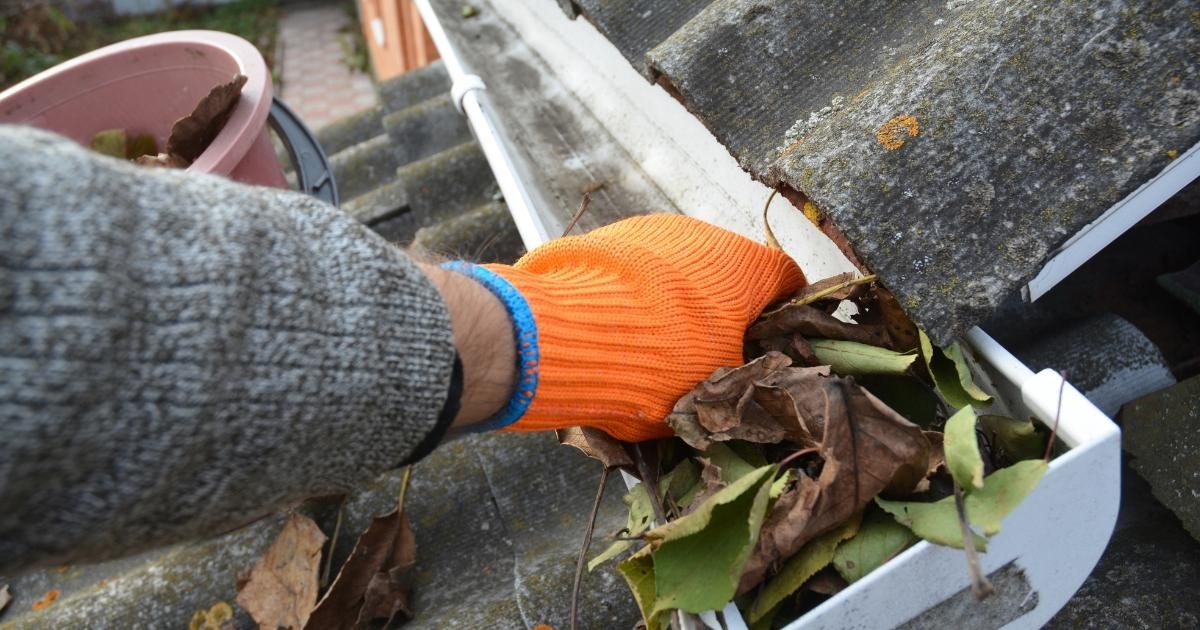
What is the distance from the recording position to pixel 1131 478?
1.11 meters

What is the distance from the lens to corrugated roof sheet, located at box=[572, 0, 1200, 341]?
2.78 ft

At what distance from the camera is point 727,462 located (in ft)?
3.14

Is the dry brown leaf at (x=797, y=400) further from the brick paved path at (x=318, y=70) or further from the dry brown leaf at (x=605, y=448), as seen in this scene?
the brick paved path at (x=318, y=70)

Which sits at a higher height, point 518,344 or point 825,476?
point 518,344

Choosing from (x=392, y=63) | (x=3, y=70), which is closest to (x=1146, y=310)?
(x=392, y=63)

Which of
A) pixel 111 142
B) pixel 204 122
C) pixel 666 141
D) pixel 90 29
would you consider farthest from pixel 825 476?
pixel 90 29

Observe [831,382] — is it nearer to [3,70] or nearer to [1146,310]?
[1146,310]

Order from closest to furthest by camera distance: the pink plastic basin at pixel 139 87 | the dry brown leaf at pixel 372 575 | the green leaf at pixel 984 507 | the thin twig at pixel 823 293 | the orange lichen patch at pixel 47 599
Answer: the green leaf at pixel 984 507, the thin twig at pixel 823 293, the dry brown leaf at pixel 372 575, the orange lichen patch at pixel 47 599, the pink plastic basin at pixel 139 87

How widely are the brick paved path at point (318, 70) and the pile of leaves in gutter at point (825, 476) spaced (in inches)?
285

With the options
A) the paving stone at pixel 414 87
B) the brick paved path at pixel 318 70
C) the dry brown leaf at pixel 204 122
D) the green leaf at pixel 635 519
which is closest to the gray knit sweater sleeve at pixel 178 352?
the green leaf at pixel 635 519

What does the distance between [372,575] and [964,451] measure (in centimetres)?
81

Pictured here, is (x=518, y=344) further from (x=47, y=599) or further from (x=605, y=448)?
(x=47, y=599)

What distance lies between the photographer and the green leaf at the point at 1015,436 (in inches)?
33.3

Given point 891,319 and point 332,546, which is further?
point 332,546
